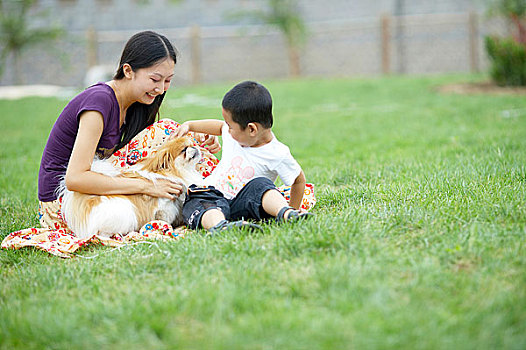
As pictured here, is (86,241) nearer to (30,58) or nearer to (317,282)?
(317,282)

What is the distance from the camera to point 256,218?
3.15 metres

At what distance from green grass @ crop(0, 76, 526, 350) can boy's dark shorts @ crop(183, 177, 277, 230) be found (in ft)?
1.04

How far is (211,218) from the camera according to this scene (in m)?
3.06

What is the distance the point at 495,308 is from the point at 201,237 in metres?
1.52

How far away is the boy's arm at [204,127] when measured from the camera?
11.5 ft

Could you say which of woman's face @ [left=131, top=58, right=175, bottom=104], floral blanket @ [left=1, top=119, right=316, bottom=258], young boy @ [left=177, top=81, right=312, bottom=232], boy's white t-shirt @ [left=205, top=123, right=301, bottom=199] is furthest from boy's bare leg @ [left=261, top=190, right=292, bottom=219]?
woman's face @ [left=131, top=58, right=175, bottom=104]

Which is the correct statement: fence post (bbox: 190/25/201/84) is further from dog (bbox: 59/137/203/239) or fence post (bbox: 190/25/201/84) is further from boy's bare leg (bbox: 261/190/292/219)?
boy's bare leg (bbox: 261/190/292/219)

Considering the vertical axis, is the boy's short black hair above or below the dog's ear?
above

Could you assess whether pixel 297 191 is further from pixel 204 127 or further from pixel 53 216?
pixel 53 216

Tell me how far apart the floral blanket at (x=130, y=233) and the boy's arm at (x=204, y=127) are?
0.10 m

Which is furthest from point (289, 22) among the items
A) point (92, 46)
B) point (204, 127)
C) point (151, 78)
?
point (151, 78)

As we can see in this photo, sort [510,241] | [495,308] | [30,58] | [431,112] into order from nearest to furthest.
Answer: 1. [495,308]
2. [510,241]
3. [431,112]
4. [30,58]

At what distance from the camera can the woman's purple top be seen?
10.6 feet

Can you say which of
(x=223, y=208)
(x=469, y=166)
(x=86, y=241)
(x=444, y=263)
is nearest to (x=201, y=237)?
(x=223, y=208)
